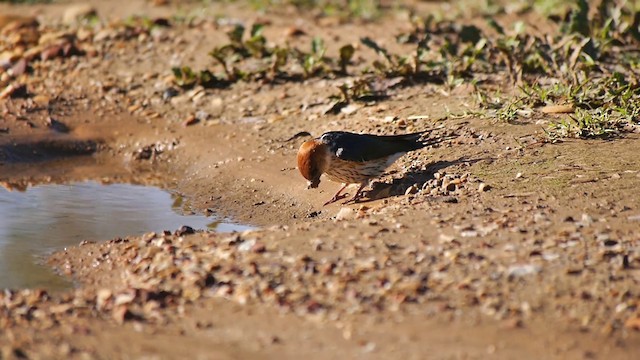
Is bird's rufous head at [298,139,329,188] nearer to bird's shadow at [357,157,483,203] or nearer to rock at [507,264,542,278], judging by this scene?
bird's shadow at [357,157,483,203]

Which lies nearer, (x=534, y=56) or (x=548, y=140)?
(x=548, y=140)

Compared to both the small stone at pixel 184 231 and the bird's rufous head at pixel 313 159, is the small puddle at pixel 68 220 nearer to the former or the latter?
the bird's rufous head at pixel 313 159

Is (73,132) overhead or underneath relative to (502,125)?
underneath

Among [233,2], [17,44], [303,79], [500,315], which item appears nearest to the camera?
[500,315]

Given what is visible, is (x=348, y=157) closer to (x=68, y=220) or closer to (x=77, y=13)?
(x=68, y=220)

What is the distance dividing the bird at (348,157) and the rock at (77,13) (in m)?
5.69

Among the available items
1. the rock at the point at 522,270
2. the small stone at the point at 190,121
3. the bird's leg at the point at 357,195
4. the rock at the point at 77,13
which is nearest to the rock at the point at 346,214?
the bird's leg at the point at 357,195

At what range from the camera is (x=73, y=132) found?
356 inches

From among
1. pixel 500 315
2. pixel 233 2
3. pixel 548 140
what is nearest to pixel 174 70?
pixel 233 2

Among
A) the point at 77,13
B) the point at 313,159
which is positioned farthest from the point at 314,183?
the point at 77,13

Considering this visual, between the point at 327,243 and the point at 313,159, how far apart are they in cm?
153

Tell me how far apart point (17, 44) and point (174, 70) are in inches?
88.8

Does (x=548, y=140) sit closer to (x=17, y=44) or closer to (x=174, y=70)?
(x=174, y=70)

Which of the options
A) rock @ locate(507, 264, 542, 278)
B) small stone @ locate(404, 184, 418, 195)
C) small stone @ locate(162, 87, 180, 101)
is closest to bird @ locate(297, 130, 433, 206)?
small stone @ locate(404, 184, 418, 195)
